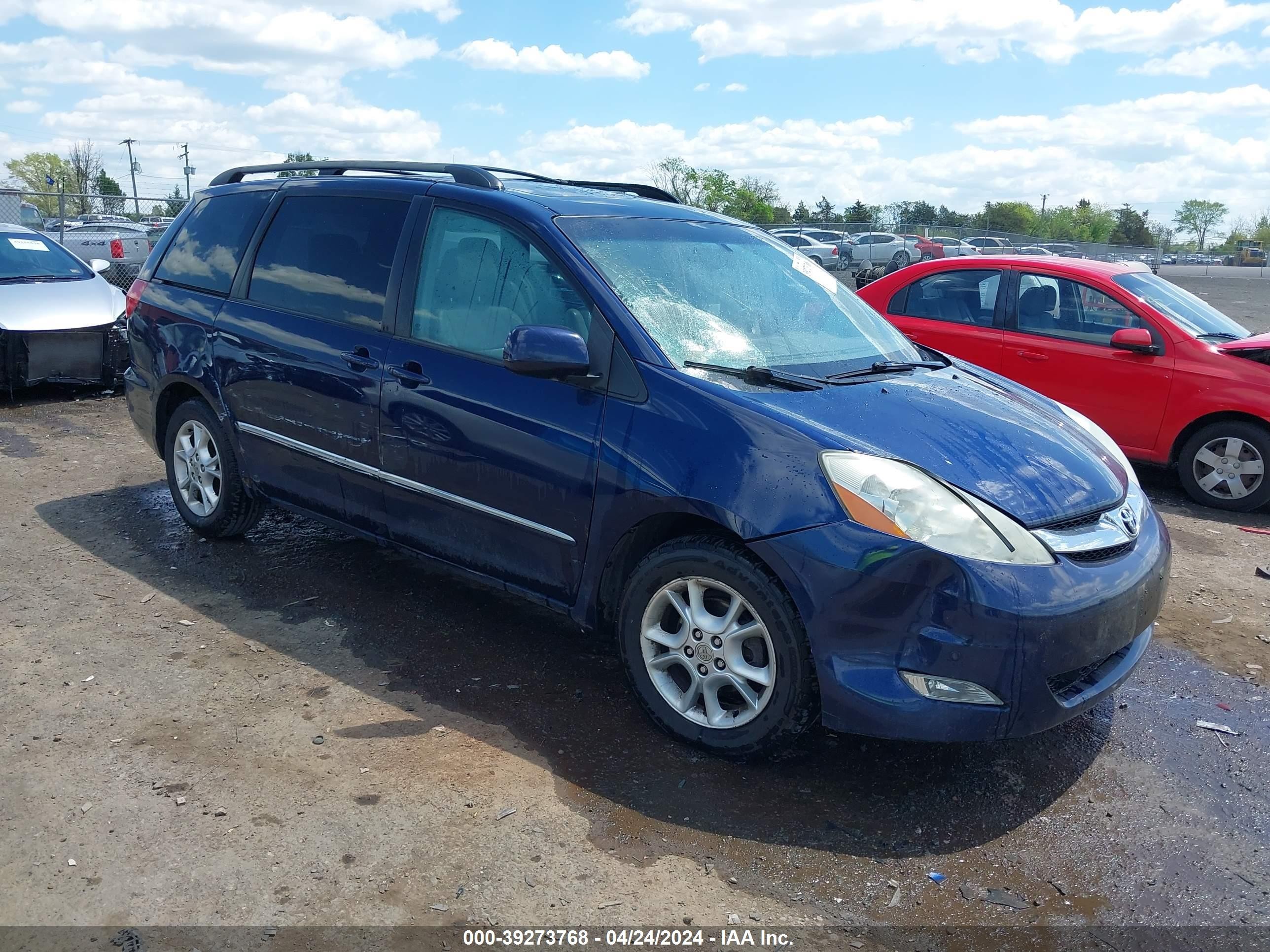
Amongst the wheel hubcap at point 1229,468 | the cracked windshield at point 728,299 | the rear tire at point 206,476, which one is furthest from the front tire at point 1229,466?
the rear tire at point 206,476

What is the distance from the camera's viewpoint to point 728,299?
4125mm

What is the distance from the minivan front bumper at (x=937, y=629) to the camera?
3.08 meters

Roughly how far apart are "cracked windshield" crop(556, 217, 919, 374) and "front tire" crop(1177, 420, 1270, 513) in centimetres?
361

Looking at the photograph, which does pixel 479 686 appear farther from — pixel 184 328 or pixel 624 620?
pixel 184 328

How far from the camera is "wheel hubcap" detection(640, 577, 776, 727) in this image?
3.40 meters

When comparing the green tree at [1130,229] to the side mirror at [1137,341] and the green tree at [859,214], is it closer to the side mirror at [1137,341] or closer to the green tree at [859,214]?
the green tree at [859,214]

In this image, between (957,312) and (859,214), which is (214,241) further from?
(859,214)

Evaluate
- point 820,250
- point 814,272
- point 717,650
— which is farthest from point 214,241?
point 820,250

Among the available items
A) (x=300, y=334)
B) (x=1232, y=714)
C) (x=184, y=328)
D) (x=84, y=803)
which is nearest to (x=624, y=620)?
(x=84, y=803)

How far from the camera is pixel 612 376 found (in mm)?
3693

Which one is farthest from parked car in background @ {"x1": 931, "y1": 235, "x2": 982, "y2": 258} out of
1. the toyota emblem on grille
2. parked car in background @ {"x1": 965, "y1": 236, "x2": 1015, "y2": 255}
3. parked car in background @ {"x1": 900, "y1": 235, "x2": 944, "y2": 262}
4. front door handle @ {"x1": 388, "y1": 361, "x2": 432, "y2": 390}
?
front door handle @ {"x1": 388, "y1": 361, "x2": 432, "y2": 390}

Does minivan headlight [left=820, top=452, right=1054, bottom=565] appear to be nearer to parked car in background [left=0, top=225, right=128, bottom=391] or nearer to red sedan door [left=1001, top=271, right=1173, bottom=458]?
red sedan door [left=1001, top=271, right=1173, bottom=458]

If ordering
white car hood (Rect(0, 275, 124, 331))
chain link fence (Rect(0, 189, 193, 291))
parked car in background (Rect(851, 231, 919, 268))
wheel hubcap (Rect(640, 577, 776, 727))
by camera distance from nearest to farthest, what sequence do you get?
1. wheel hubcap (Rect(640, 577, 776, 727))
2. white car hood (Rect(0, 275, 124, 331))
3. chain link fence (Rect(0, 189, 193, 291))
4. parked car in background (Rect(851, 231, 919, 268))

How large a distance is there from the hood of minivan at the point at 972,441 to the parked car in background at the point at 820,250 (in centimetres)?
2516
